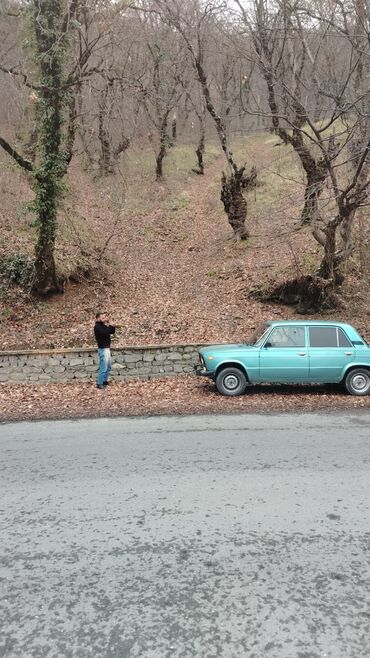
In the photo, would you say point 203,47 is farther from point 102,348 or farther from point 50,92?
point 102,348

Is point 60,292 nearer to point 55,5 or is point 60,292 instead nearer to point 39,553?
point 55,5

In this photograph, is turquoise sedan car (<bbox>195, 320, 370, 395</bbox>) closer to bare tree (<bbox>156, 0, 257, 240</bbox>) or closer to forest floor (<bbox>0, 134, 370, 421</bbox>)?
forest floor (<bbox>0, 134, 370, 421</bbox>)

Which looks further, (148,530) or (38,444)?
(38,444)

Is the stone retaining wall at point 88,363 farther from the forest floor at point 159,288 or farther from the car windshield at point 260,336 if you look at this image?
the car windshield at point 260,336

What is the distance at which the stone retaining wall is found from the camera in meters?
13.3

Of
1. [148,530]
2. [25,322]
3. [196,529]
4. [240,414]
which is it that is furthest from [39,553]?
[25,322]

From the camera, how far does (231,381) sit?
11438mm

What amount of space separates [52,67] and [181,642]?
16.1m

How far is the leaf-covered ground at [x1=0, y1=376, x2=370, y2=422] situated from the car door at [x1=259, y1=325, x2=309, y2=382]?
449 mm

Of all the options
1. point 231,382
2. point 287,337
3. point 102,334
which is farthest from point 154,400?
point 287,337

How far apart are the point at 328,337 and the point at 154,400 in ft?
13.9

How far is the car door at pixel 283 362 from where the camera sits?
1136cm

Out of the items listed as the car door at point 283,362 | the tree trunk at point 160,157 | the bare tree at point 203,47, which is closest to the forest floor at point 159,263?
the bare tree at point 203,47

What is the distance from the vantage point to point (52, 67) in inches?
600
